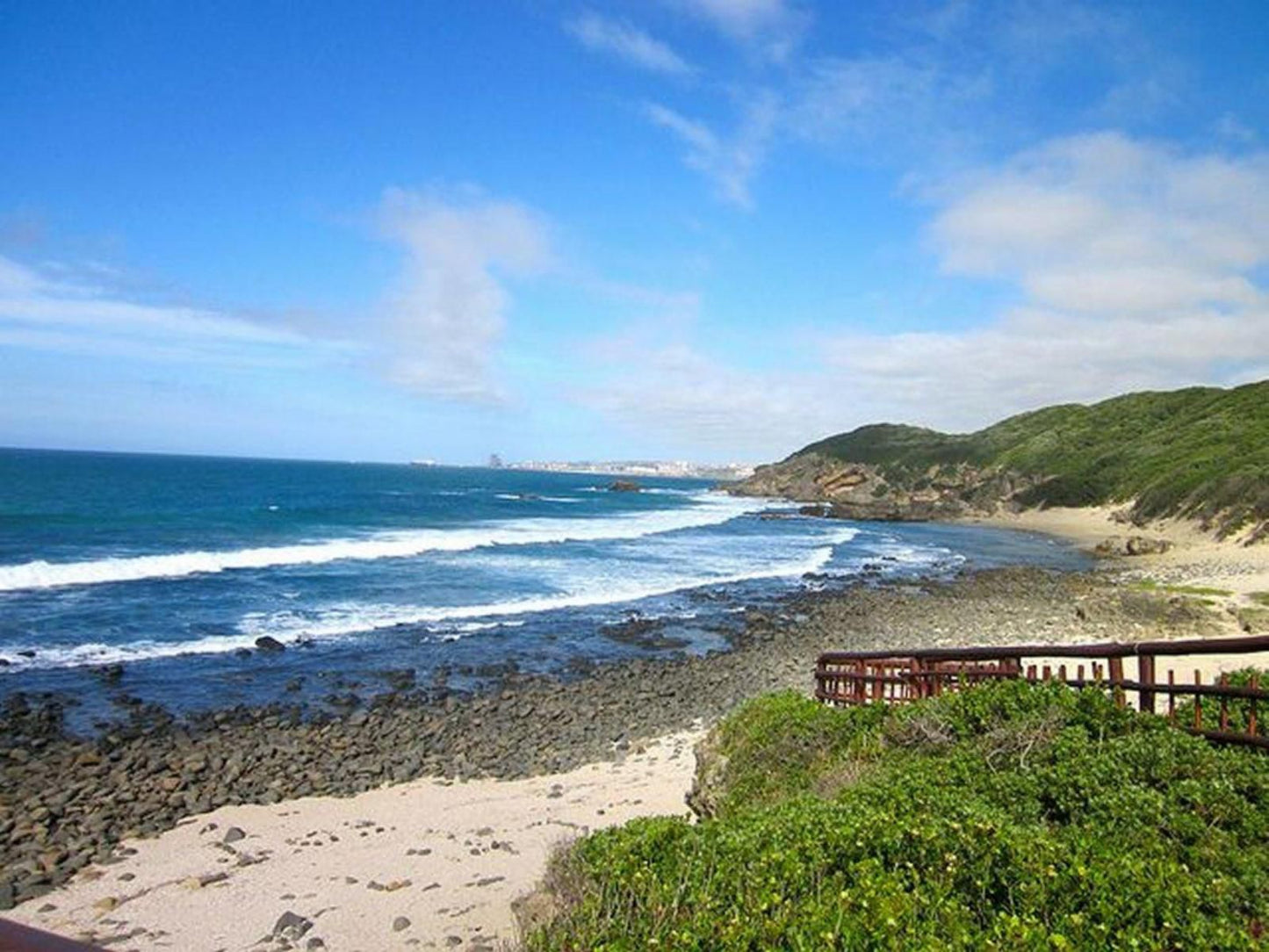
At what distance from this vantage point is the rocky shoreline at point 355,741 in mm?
11188

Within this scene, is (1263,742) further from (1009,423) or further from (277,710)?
(1009,423)

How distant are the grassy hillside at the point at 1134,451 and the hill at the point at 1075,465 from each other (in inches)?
6.6

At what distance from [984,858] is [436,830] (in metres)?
8.49

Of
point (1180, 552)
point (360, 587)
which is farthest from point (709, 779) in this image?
point (1180, 552)

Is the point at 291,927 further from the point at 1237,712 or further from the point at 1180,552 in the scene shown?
the point at 1180,552

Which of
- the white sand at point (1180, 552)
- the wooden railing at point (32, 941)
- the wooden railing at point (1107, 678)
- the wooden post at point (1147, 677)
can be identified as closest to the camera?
the wooden railing at point (32, 941)

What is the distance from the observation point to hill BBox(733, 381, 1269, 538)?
57.1m

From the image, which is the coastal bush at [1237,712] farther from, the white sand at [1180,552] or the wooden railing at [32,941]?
the white sand at [1180,552]

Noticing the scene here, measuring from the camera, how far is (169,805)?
38.8 ft

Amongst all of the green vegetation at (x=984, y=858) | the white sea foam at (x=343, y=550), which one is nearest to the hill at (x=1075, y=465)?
the white sea foam at (x=343, y=550)

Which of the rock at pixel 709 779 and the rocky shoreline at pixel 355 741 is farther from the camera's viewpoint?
the rocky shoreline at pixel 355 741

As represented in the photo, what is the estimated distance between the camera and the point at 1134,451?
83062 millimetres

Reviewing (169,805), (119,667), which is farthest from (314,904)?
(119,667)

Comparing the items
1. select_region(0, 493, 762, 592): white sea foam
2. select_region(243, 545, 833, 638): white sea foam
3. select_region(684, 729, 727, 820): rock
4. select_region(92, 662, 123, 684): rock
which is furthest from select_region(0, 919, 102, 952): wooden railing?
select_region(0, 493, 762, 592): white sea foam
